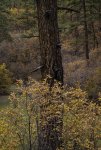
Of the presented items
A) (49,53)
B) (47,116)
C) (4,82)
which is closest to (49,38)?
(49,53)

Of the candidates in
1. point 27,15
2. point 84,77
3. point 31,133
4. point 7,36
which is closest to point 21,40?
point 7,36

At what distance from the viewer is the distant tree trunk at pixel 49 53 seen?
26.2ft

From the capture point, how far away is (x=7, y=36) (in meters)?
39.2

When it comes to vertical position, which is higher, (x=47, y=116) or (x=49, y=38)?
(x=49, y=38)

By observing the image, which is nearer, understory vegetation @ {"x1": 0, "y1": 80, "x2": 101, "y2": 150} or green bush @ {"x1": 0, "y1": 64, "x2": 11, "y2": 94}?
understory vegetation @ {"x1": 0, "y1": 80, "x2": 101, "y2": 150}

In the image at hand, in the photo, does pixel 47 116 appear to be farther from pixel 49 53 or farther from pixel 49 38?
pixel 49 38

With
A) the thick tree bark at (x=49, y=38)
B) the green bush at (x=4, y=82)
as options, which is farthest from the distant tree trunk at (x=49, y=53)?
the green bush at (x=4, y=82)

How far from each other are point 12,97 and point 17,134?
77 cm

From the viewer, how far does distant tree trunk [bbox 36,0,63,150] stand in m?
7.99

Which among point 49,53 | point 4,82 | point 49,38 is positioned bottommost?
point 4,82

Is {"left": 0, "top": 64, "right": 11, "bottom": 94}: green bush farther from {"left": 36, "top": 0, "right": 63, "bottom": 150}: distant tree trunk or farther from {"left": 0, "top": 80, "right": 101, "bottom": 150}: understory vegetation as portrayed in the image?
{"left": 36, "top": 0, "right": 63, "bottom": 150}: distant tree trunk

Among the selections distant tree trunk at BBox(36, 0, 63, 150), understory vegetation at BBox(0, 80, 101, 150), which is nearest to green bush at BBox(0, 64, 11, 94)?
understory vegetation at BBox(0, 80, 101, 150)

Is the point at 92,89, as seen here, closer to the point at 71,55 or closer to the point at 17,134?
the point at 71,55

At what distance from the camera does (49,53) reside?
26.7 feet
